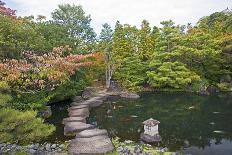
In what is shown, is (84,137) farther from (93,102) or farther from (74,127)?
(93,102)

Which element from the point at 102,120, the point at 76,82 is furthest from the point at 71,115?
the point at 76,82

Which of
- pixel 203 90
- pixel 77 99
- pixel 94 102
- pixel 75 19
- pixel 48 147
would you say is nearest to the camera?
pixel 48 147

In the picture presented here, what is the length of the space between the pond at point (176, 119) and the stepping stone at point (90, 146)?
182 cm

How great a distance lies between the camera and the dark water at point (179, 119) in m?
12.6

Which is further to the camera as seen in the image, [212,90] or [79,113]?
[212,90]

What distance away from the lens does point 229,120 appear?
1627 cm

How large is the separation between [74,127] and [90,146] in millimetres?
3479

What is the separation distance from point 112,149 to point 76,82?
38.0 feet

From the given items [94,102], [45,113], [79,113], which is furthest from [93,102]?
[45,113]

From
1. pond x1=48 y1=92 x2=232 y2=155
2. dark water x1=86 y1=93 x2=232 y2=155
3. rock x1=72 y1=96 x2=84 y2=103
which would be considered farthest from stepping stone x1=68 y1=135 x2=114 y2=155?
rock x1=72 y1=96 x2=84 y2=103

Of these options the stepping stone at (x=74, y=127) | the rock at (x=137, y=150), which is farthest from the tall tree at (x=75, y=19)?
the rock at (x=137, y=150)

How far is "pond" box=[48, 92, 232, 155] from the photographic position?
12.7 meters

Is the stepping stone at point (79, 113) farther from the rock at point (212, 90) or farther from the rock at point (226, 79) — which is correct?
the rock at point (226, 79)

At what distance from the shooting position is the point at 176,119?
1703cm
